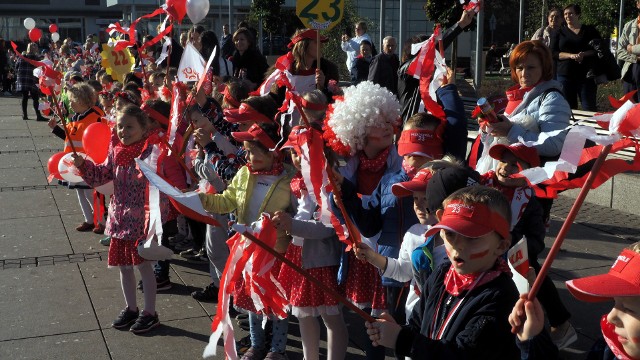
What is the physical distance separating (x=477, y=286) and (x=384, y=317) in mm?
356

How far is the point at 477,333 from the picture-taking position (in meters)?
2.65

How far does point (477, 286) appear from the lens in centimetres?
272

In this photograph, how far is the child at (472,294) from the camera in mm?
2621

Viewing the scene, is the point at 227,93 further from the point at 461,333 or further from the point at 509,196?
the point at 461,333

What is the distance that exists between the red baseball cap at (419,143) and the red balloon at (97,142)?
322 cm

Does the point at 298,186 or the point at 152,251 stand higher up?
the point at 298,186

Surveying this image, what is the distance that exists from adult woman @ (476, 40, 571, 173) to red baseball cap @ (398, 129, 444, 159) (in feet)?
2.39

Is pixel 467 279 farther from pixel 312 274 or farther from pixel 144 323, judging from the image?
pixel 144 323

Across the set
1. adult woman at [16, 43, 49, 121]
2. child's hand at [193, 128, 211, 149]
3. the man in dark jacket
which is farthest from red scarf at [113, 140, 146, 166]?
adult woman at [16, 43, 49, 121]

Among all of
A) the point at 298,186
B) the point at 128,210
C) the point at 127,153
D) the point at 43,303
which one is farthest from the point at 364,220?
the point at 43,303

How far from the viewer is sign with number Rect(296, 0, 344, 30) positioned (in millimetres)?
6480

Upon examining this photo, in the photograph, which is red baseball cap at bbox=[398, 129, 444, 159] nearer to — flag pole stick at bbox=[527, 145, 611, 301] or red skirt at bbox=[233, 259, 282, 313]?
red skirt at bbox=[233, 259, 282, 313]

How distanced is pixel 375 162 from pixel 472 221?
1533 mm

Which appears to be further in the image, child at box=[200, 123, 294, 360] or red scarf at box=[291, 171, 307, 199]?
child at box=[200, 123, 294, 360]
